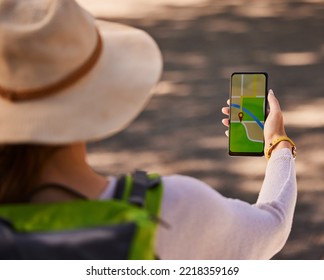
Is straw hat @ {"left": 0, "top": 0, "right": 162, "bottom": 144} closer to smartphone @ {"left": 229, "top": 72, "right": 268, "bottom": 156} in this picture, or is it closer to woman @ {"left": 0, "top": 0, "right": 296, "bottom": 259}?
woman @ {"left": 0, "top": 0, "right": 296, "bottom": 259}

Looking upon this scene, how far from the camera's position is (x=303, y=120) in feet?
11.9

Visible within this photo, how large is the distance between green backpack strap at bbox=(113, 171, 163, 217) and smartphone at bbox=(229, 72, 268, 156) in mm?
893

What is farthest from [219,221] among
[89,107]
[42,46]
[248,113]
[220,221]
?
[248,113]

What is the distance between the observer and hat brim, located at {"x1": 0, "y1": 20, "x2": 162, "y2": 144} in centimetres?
103

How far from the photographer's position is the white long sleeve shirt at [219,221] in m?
1.10

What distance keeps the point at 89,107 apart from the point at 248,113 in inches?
36.8

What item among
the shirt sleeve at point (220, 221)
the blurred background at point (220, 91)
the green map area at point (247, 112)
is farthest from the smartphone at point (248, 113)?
the blurred background at point (220, 91)

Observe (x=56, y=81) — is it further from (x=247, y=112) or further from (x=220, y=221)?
(x=247, y=112)

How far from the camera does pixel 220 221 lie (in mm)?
1155

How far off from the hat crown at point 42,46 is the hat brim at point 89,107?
3cm

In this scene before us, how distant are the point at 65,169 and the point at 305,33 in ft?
9.87

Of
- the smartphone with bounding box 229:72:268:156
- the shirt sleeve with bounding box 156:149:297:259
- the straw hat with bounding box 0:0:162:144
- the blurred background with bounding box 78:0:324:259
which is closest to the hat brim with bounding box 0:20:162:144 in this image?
the straw hat with bounding box 0:0:162:144
